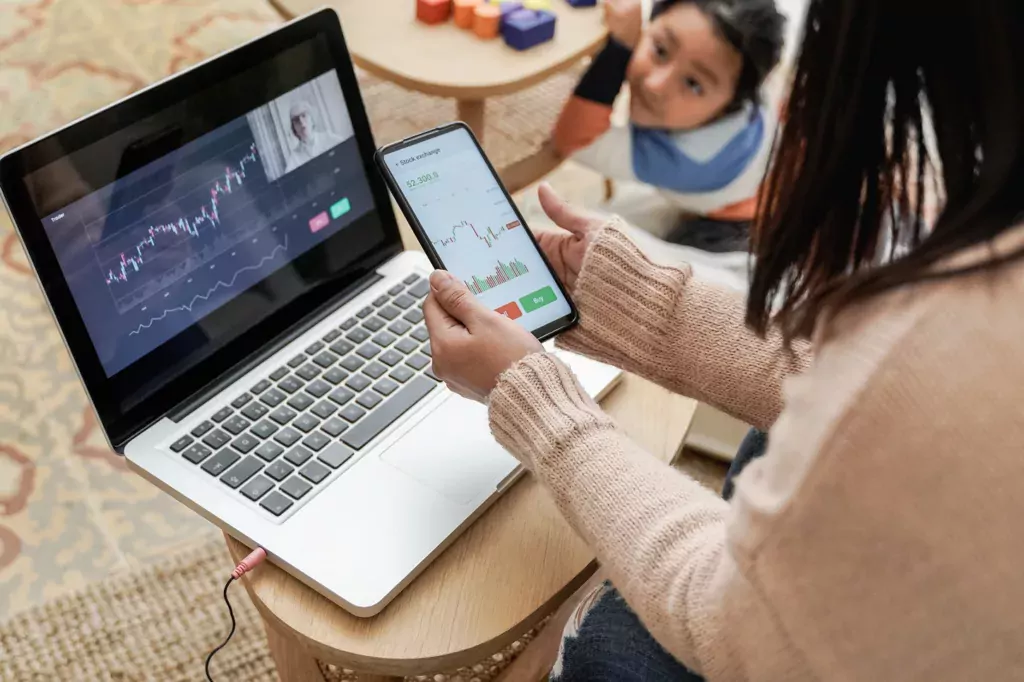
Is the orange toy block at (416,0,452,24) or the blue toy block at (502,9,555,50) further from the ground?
the orange toy block at (416,0,452,24)

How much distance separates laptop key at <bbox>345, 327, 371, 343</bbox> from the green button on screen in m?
0.10

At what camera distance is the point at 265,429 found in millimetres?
681

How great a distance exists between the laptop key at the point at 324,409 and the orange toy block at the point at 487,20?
73cm

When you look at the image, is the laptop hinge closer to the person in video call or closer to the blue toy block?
the person in video call

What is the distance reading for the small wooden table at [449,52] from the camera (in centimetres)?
117

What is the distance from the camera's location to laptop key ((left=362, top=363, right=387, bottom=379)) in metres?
0.73

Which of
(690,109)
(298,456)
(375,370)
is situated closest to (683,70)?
(690,109)

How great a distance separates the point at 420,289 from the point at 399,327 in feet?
0.17

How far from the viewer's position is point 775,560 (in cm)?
45

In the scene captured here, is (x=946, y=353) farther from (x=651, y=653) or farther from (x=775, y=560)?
(x=651, y=653)

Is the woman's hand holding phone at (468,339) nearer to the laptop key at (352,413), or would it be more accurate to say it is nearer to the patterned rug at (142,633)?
the laptop key at (352,413)

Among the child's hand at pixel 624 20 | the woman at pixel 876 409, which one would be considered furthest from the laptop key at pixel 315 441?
the child's hand at pixel 624 20

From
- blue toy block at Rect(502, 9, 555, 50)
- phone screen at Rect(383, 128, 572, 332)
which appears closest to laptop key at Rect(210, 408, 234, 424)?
phone screen at Rect(383, 128, 572, 332)

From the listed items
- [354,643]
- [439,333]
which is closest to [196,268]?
[439,333]
